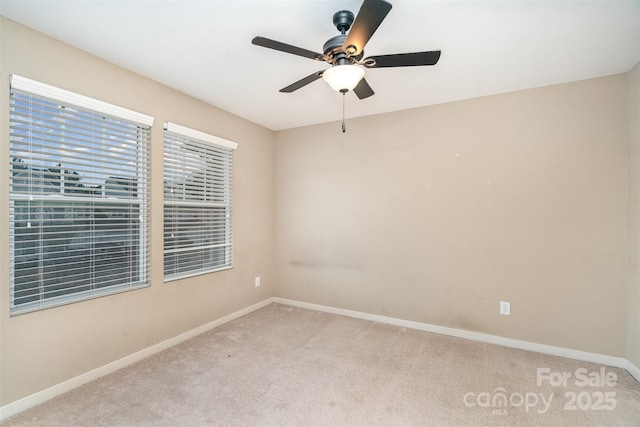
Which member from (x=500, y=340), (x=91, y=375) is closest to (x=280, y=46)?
(x=91, y=375)

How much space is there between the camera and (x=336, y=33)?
1.92 metres

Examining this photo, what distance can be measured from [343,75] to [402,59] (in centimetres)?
36

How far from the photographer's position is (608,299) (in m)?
2.48

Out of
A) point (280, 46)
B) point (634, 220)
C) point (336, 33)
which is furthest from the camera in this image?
point (634, 220)

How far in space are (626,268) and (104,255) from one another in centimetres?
425

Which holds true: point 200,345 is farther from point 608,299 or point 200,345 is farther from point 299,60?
point 608,299

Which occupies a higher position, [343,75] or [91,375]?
[343,75]

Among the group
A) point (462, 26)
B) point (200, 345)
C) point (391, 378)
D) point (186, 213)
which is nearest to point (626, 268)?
point (391, 378)

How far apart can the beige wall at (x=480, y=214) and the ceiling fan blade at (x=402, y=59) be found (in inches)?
51.8

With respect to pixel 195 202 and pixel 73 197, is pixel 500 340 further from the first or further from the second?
pixel 73 197

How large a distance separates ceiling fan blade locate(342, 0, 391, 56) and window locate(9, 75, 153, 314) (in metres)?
1.95

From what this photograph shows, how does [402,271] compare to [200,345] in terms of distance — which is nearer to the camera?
[200,345]

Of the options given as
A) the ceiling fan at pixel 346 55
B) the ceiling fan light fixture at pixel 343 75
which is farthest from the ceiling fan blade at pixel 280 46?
the ceiling fan light fixture at pixel 343 75

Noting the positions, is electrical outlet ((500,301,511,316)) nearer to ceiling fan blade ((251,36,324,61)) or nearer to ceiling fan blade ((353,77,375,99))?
ceiling fan blade ((353,77,375,99))
